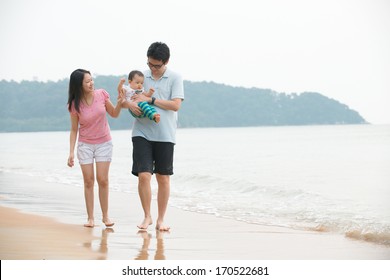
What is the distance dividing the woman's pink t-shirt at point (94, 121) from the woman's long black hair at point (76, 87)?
0.05m

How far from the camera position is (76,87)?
6180 mm

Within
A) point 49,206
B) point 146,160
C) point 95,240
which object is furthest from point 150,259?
point 49,206

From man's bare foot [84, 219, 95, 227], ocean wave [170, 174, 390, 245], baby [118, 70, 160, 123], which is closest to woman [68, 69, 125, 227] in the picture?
baby [118, 70, 160, 123]

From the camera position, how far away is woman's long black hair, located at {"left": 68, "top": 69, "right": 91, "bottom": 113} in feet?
20.2

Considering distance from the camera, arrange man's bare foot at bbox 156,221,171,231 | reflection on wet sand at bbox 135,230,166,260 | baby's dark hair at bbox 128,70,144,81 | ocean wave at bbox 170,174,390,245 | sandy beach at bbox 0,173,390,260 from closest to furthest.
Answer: reflection on wet sand at bbox 135,230,166,260
sandy beach at bbox 0,173,390,260
baby's dark hair at bbox 128,70,144,81
man's bare foot at bbox 156,221,171,231
ocean wave at bbox 170,174,390,245

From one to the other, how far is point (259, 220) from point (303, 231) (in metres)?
0.93

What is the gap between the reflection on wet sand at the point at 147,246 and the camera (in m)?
5.03

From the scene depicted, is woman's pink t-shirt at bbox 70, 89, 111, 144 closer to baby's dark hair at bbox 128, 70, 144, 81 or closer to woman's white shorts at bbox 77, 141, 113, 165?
woman's white shorts at bbox 77, 141, 113, 165

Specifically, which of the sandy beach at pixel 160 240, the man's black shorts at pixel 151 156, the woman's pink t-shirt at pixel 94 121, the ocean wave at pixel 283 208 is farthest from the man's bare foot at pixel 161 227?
the ocean wave at pixel 283 208

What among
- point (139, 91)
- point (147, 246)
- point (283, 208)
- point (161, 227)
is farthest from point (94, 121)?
point (283, 208)

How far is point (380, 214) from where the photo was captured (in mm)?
8750

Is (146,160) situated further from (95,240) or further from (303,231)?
(303,231)

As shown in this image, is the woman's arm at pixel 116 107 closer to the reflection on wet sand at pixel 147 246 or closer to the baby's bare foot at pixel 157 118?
the baby's bare foot at pixel 157 118

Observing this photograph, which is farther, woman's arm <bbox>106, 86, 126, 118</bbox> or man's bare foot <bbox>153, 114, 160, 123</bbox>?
woman's arm <bbox>106, 86, 126, 118</bbox>
